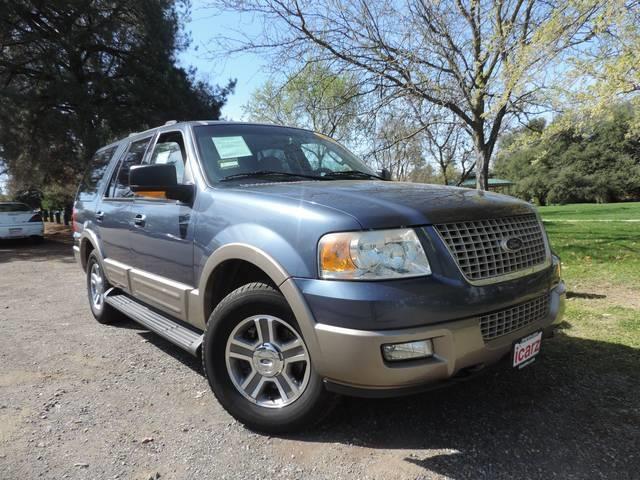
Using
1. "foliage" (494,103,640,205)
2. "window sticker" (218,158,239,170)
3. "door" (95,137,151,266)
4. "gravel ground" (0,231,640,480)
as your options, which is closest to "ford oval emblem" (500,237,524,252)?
"gravel ground" (0,231,640,480)

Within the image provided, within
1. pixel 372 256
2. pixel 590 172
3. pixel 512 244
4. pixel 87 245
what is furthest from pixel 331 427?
pixel 590 172

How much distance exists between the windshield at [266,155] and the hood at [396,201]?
0.34 metres

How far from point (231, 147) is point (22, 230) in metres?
14.1

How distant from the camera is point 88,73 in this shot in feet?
49.1

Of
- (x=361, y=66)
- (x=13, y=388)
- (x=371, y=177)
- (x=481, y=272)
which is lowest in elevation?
(x=13, y=388)

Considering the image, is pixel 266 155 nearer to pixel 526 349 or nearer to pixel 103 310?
pixel 526 349

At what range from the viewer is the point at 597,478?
220 cm

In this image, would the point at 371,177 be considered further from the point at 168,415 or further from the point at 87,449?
the point at 87,449

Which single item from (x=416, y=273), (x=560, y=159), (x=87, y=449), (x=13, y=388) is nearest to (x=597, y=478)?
(x=416, y=273)

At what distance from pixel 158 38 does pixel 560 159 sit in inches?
1851

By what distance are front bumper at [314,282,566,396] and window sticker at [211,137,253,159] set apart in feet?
5.57

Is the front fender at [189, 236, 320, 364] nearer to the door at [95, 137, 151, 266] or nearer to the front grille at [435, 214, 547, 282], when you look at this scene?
the front grille at [435, 214, 547, 282]

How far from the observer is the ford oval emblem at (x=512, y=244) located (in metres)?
2.52

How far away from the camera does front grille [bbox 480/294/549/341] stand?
2.36m
